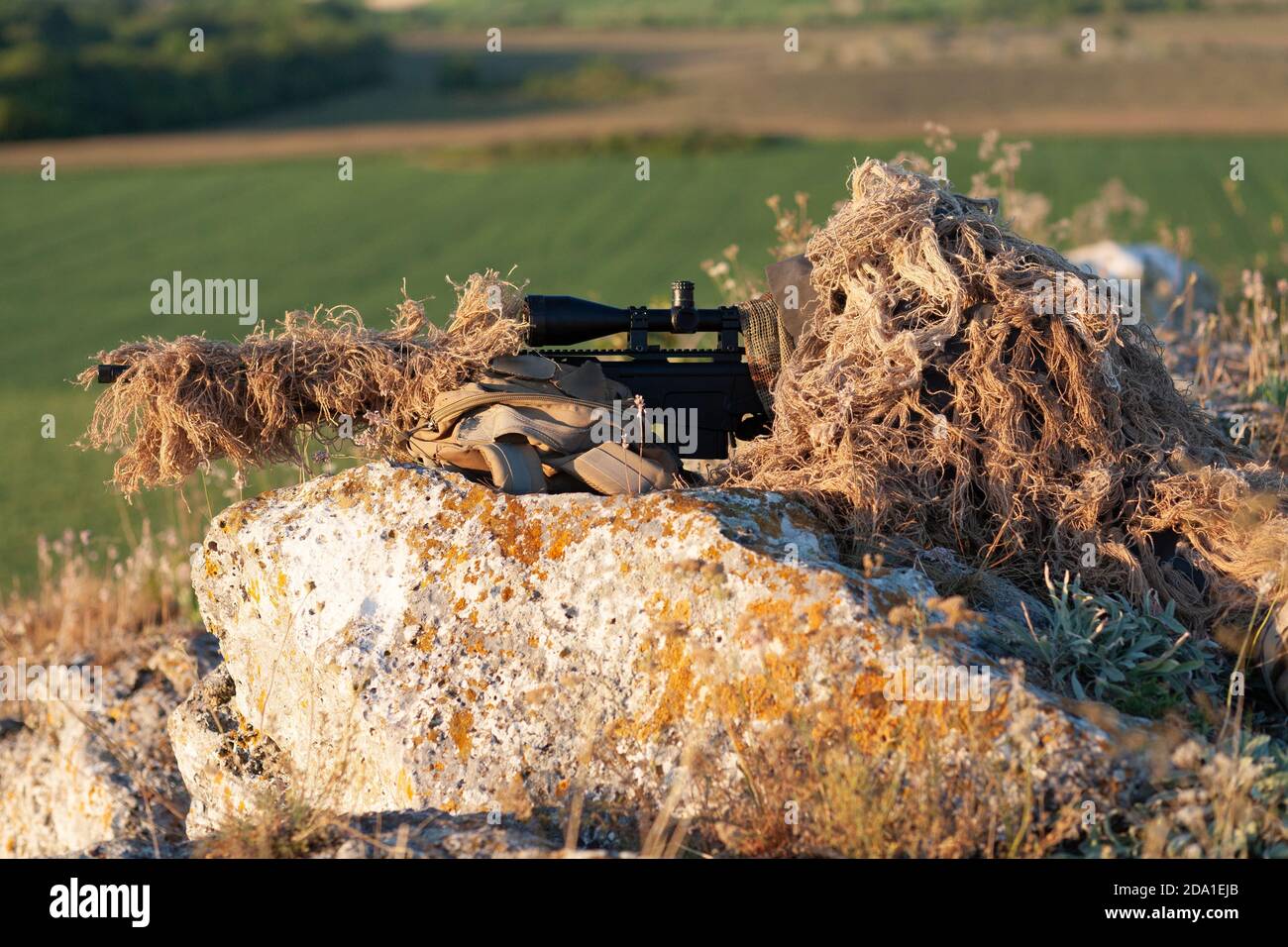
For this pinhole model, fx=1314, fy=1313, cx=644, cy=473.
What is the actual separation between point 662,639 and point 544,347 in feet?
6.20

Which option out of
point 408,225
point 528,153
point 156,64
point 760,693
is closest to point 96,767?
point 760,693

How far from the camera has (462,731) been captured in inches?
158

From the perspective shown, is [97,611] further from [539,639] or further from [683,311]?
[539,639]

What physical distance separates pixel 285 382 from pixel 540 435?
96cm

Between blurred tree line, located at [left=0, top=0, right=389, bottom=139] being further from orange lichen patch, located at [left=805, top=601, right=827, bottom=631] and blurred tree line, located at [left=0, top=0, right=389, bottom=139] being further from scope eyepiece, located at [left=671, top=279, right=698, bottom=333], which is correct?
orange lichen patch, located at [left=805, top=601, right=827, bottom=631]

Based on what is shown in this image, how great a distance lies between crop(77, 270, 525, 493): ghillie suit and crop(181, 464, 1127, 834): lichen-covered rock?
414 mm

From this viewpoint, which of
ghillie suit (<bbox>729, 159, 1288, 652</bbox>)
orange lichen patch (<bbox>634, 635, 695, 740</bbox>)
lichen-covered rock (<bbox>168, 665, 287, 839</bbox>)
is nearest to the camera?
orange lichen patch (<bbox>634, 635, 695, 740</bbox>)

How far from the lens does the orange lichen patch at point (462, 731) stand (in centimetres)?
399

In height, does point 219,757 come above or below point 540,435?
below

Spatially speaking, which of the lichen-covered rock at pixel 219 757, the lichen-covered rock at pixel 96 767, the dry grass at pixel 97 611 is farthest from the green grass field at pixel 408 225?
the lichen-covered rock at pixel 219 757

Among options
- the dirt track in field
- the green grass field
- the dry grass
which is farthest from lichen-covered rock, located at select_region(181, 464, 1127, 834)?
the dirt track in field

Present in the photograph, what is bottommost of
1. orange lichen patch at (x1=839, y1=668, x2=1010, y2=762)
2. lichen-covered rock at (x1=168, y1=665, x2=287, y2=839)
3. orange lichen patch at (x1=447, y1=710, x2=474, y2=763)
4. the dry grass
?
the dry grass

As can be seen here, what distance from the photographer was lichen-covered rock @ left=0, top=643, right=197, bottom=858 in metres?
5.85

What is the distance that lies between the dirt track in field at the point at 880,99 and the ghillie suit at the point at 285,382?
36.6 m
